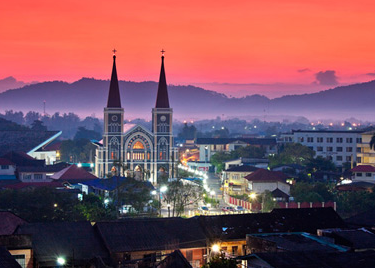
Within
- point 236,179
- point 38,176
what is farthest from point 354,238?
point 236,179

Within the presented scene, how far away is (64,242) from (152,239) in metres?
4.01

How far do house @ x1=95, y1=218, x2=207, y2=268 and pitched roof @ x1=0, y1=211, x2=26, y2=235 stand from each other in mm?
4966

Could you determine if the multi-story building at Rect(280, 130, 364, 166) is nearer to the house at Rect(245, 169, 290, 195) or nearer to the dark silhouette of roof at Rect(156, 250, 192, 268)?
the house at Rect(245, 169, 290, 195)

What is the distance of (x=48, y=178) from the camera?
71.3 meters

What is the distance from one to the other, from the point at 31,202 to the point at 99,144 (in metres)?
50.0

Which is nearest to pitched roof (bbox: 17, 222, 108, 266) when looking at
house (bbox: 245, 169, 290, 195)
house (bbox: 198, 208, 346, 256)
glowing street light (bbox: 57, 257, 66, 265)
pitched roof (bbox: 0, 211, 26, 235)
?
glowing street light (bbox: 57, 257, 66, 265)

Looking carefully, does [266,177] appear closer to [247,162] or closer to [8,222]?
[247,162]

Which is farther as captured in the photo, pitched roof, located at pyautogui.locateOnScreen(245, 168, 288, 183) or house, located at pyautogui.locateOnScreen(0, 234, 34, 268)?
pitched roof, located at pyautogui.locateOnScreen(245, 168, 288, 183)

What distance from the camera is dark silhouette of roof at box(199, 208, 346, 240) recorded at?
1393 inches

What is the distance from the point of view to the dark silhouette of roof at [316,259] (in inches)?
981

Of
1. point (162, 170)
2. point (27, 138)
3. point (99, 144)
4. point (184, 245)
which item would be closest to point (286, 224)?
point (184, 245)

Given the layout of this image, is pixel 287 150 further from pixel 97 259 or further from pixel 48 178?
pixel 97 259

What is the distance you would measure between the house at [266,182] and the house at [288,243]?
3359 centimetres

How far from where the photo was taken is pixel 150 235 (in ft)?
109
